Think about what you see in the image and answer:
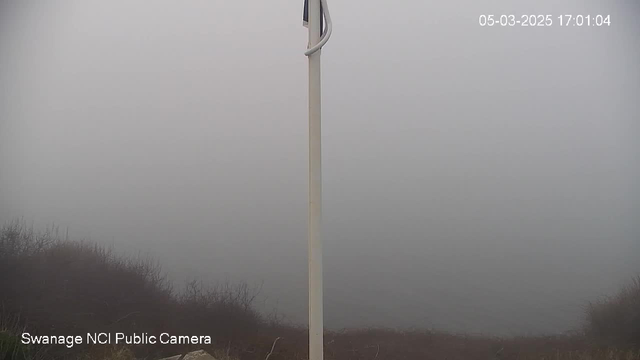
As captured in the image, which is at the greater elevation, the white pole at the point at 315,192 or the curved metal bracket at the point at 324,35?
the curved metal bracket at the point at 324,35

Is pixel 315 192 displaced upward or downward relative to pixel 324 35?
downward

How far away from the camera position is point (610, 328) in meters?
2.51

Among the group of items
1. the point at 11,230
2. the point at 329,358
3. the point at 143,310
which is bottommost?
the point at 329,358

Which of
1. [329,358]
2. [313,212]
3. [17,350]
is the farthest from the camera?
[329,358]

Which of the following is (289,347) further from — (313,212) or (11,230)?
(11,230)

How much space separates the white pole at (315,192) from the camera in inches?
64.1

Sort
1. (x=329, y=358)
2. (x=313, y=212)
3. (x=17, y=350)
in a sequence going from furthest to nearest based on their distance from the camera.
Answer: (x=329, y=358)
(x=17, y=350)
(x=313, y=212)

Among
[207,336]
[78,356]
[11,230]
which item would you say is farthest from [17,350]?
[207,336]

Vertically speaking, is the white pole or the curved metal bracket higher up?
the curved metal bracket

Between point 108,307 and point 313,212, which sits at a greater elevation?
point 313,212

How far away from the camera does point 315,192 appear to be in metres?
1.63

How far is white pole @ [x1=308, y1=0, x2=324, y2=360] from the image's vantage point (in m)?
1.63

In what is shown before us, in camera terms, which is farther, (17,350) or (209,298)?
(209,298)

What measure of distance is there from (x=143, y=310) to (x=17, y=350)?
61 centimetres
